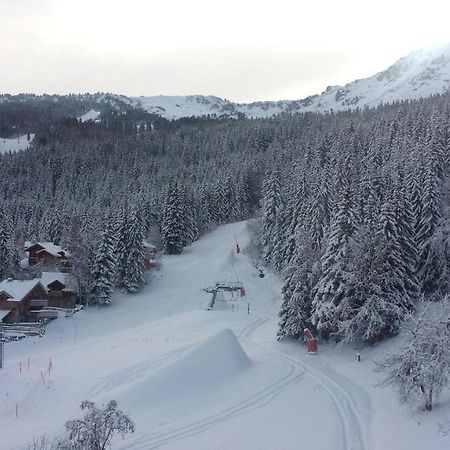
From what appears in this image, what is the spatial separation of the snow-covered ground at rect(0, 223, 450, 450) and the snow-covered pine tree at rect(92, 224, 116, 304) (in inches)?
364

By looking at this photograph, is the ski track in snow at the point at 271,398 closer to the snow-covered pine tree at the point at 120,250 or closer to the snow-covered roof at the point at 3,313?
the snow-covered roof at the point at 3,313

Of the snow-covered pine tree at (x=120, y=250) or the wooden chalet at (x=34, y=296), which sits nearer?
the wooden chalet at (x=34, y=296)

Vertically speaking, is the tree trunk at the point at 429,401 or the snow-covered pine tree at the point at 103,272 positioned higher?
the tree trunk at the point at 429,401

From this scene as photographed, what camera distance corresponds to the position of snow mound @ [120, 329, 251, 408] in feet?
83.8

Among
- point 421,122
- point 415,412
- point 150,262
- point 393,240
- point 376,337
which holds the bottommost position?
point 150,262

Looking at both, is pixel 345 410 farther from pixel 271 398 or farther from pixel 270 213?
pixel 270 213

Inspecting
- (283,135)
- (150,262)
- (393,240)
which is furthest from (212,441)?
(283,135)

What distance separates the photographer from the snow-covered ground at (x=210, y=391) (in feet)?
67.7

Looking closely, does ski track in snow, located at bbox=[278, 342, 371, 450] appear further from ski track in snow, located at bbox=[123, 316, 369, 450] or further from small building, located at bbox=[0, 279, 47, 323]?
small building, located at bbox=[0, 279, 47, 323]

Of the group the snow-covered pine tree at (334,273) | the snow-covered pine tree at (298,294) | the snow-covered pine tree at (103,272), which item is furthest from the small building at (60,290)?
the snow-covered pine tree at (334,273)

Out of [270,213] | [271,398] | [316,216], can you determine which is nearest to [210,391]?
[271,398]

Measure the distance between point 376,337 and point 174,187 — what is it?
51.8 metres

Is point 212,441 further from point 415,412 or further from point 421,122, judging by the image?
point 421,122

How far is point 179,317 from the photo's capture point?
168 ft
